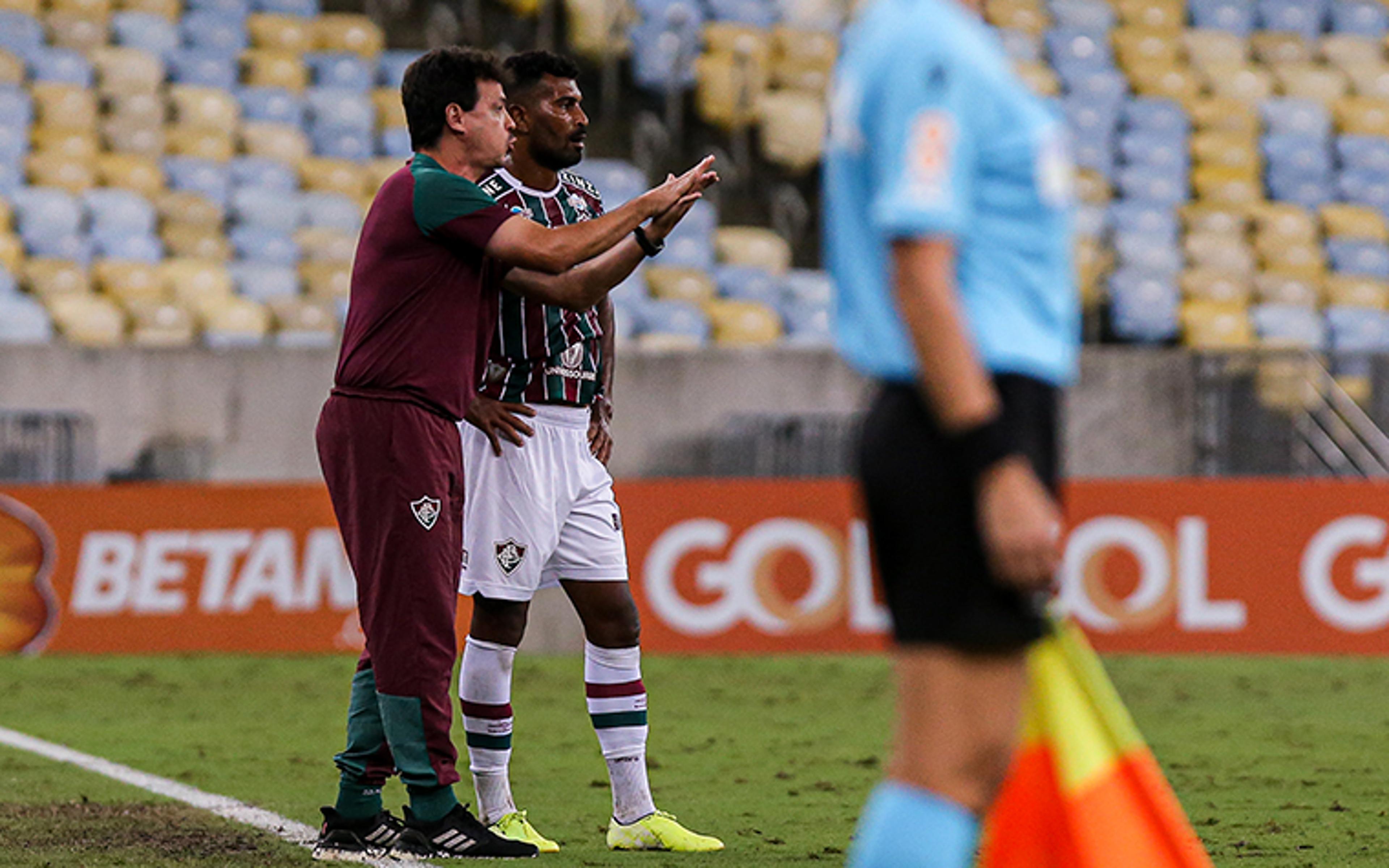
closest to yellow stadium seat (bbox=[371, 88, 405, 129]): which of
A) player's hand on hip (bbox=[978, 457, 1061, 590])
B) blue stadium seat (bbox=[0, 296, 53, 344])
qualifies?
blue stadium seat (bbox=[0, 296, 53, 344])

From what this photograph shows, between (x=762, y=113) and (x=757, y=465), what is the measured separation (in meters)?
5.29

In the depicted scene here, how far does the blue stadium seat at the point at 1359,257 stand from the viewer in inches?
677

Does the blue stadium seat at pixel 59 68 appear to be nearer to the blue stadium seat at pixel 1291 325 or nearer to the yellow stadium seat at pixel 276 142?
the yellow stadium seat at pixel 276 142

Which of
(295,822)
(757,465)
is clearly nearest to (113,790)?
(295,822)

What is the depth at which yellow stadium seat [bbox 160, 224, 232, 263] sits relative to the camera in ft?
49.6

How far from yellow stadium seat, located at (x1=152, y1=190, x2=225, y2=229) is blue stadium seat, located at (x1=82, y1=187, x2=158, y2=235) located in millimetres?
97

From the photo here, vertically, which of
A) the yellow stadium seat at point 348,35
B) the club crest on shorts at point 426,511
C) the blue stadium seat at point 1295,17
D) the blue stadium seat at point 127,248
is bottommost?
the club crest on shorts at point 426,511

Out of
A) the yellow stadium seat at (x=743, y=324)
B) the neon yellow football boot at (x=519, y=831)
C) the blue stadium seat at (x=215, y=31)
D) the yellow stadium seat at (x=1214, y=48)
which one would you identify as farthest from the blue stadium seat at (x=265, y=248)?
Result: the neon yellow football boot at (x=519, y=831)

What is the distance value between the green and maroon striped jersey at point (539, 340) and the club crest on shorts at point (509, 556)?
1.43 ft

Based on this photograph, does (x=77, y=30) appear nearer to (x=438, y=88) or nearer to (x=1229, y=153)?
(x=1229, y=153)

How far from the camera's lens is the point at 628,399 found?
1320 centimetres

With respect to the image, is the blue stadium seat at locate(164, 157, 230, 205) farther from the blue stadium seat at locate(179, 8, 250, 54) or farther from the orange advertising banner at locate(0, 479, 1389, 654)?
the orange advertising banner at locate(0, 479, 1389, 654)

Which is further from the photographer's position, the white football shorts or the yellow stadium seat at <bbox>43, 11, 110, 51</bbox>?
the yellow stadium seat at <bbox>43, 11, 110, 51</bbox>

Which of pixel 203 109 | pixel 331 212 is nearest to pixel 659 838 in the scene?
pixel 331 212
